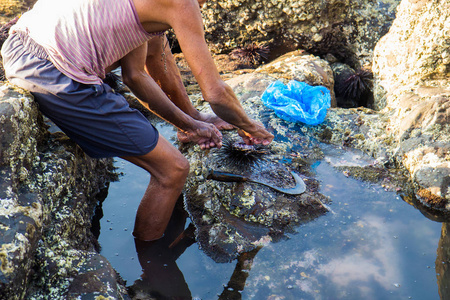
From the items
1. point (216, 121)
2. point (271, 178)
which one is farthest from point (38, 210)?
point (216, 121)

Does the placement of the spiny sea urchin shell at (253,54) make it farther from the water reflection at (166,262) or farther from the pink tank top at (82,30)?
the pink tank top at (82,30)

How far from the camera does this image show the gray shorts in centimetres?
266

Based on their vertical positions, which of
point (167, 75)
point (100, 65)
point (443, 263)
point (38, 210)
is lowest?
point (443, 263)

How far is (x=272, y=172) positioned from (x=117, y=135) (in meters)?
1.46

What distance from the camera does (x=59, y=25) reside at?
8.62ft

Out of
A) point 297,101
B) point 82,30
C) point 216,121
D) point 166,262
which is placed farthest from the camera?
point 297,101

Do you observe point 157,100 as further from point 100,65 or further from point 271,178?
point 271,178

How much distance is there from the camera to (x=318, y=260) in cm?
314

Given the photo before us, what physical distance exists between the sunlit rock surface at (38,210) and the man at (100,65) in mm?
211

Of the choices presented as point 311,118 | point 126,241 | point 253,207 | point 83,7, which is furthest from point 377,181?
point 83,7

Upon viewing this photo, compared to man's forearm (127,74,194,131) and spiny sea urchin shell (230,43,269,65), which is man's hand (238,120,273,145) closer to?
man's forearm (127,74,194,131)

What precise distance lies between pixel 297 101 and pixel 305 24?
2104 millimetres

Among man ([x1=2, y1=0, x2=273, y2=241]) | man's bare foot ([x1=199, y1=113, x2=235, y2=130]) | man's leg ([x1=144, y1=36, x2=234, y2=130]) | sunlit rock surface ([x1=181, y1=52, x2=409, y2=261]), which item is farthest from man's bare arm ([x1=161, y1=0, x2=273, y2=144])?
man's leg ([x1=144, y1=36, x2=234, y2=130])

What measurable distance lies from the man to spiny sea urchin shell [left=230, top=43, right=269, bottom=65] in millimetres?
3321
